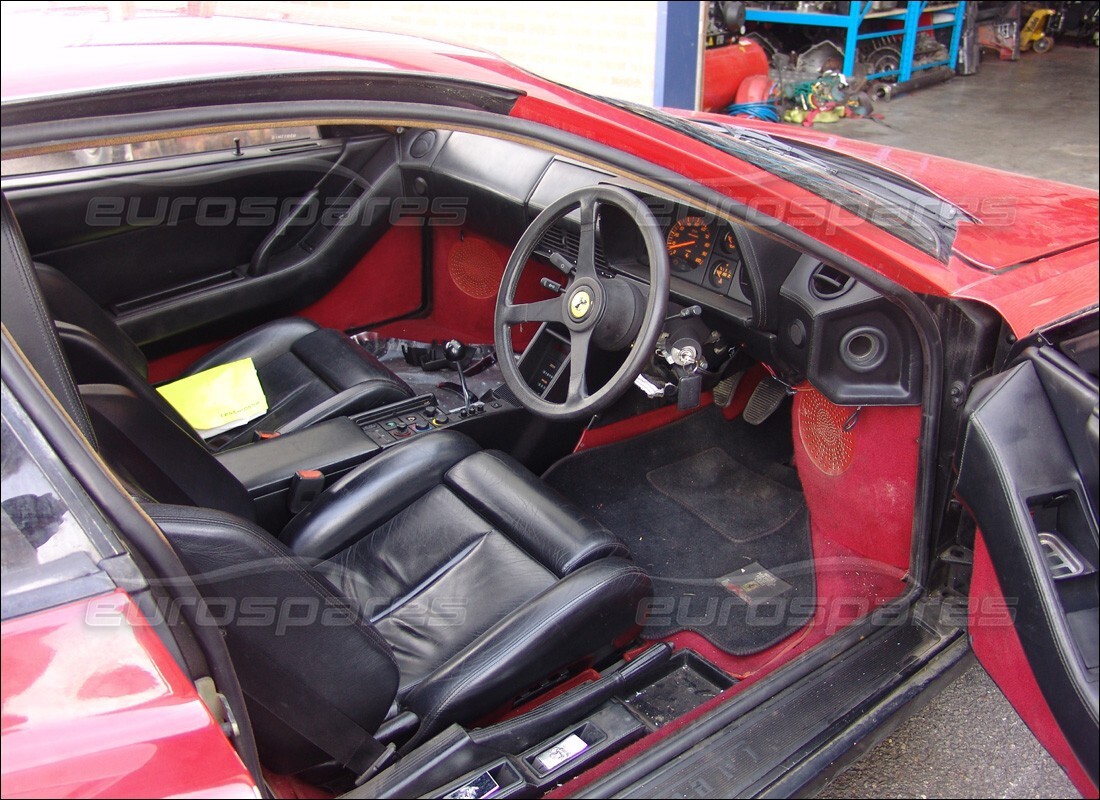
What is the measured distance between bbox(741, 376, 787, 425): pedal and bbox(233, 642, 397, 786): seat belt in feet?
5.67

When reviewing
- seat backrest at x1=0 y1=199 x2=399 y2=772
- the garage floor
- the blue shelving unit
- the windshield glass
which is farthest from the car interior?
the blue shelving unit

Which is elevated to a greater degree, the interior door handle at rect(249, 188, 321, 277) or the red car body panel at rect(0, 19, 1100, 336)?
the red car body panel at rect(0, 19, 1100, 336)

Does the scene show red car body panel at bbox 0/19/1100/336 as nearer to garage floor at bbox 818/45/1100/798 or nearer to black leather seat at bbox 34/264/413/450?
garage floor at bbox 818/45/1100/798

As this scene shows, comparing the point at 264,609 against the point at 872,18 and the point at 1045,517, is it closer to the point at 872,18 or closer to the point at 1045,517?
the point at 1045,517

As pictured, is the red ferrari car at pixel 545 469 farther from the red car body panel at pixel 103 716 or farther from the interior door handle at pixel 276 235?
the interior door handle at pixel 276 235

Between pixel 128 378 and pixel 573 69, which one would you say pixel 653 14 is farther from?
pixel 128 378

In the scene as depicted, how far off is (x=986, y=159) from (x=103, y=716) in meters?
6.91

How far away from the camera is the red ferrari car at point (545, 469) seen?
42.6 inches

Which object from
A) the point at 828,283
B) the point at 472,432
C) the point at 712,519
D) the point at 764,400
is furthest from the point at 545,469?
the point at 828,283

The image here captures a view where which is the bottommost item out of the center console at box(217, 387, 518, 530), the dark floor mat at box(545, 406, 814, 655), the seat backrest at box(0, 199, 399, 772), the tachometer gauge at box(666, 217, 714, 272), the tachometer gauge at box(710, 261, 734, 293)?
the dark floor mat at box(545, 406, 814, 655)

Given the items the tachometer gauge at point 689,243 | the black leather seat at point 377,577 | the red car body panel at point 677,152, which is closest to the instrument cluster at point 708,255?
the tachometer gauge at point 689,243

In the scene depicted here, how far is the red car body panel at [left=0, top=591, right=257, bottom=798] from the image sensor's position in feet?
3.17

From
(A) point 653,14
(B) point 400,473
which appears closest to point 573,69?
(A) point 653,14

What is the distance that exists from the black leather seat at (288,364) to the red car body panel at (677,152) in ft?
2.98
